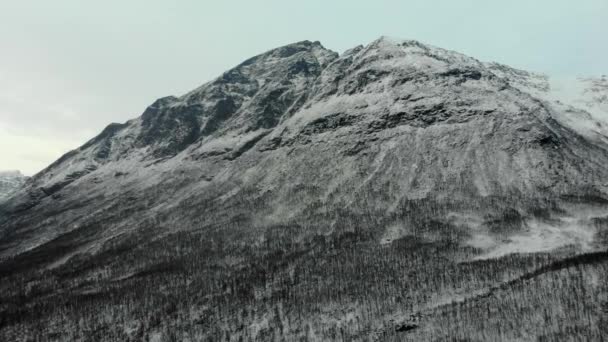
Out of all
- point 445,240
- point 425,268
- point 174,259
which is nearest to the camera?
point 425,268

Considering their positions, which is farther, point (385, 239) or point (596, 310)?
point (385, 239)

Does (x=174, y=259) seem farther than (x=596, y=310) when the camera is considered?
Yes

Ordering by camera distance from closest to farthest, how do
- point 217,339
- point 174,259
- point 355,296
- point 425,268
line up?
point 217,339
point 355,296
point 425,268
point 174,259

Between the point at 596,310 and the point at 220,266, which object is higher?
the point at 220,266

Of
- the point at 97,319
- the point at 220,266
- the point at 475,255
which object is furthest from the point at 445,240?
the point at 97,319

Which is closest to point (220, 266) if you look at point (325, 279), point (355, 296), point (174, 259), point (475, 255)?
point (174, 259)

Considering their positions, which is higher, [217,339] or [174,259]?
[174,259]

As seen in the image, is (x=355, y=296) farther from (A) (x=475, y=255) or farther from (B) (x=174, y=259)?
(B) (x=174, y=259)

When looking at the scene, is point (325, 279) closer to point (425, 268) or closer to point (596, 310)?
point (425, 268)

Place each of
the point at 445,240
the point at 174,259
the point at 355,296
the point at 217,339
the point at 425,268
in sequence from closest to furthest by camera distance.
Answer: the point at 217,339, the point at 355,296, the point at 425,268, the point at 445,240, the point at 174,259

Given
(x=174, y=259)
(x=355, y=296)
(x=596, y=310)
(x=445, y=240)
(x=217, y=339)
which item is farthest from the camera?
(x=174, y=259)
